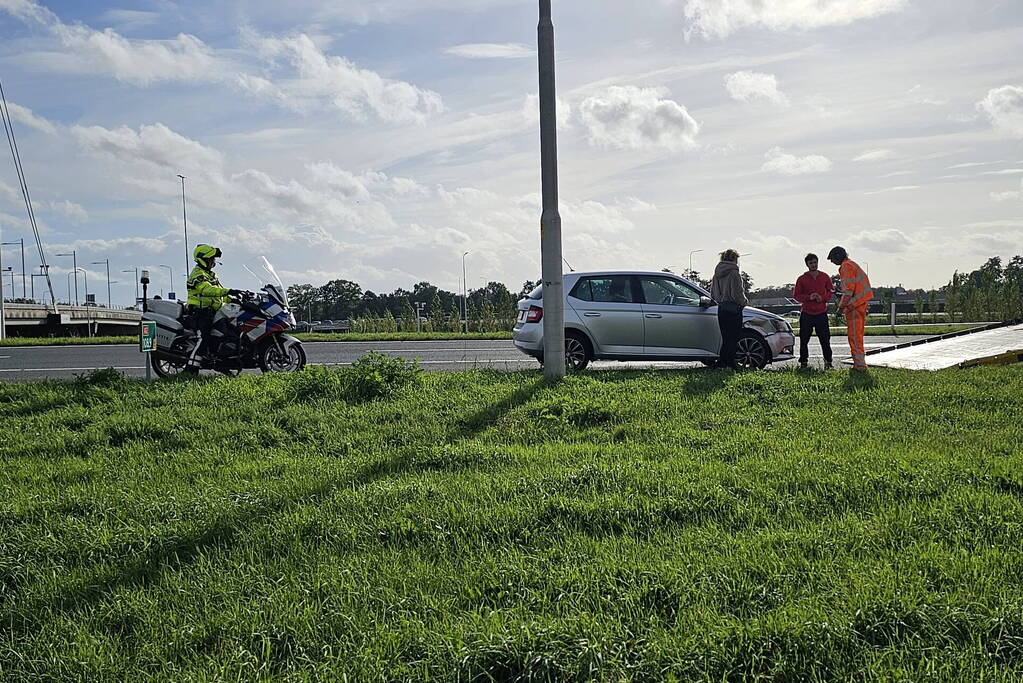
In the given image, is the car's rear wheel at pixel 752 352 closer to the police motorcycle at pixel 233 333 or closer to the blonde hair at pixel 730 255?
the blonde hair at pixel 730 255

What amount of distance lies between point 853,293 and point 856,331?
579mm

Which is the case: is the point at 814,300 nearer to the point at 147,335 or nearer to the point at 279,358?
the point at 279,358

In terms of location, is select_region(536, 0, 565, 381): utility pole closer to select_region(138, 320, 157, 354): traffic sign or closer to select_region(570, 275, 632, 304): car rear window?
select_region(570, 275, 632, 304): car rear window

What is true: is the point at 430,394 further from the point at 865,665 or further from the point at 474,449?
the point at 865,665

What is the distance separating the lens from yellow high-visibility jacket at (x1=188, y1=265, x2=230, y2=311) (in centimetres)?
1138

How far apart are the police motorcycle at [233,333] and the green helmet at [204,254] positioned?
654 mm

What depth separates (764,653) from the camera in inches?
125

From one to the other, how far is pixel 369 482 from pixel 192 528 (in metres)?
1.30

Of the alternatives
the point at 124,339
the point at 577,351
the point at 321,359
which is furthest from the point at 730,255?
the point at 124,339

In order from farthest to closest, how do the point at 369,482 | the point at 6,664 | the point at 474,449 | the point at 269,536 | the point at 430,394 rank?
the point at 430,394
the point at 474,449
the point at 369,482
the point at 269,536
the point at 6,664

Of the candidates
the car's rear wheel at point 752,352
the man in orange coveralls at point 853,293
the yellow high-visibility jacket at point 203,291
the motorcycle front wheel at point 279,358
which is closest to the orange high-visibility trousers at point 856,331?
the man in orange coveralls at point 853,293

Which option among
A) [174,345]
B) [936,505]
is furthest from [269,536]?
[174,345]

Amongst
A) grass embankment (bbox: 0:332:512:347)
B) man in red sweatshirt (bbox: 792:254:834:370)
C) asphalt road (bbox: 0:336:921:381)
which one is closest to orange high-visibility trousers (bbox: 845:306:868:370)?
man in red sweatshirt (bbox: 792:254:834:370)

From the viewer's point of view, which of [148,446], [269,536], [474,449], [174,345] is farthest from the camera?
[174,345]
